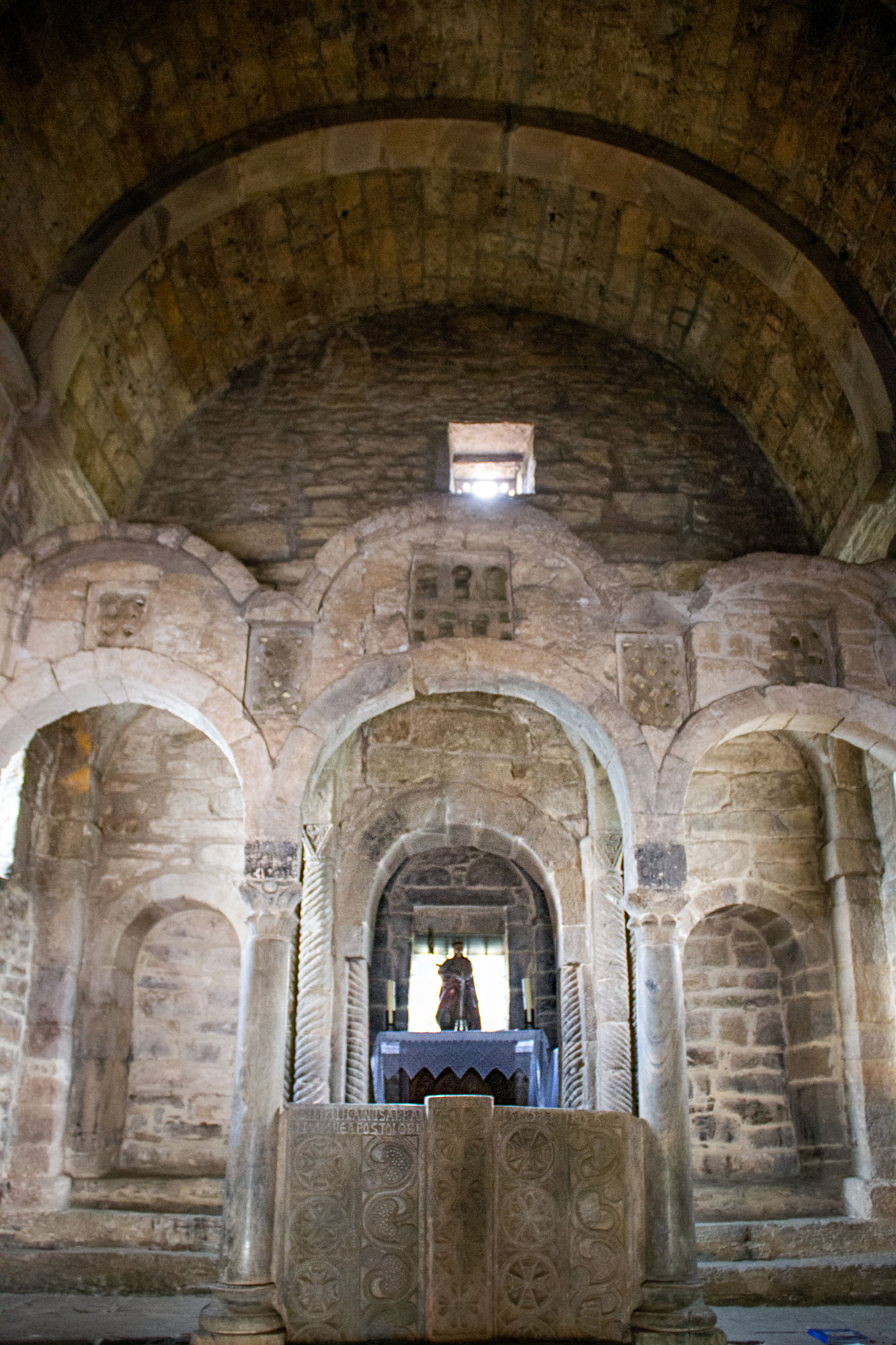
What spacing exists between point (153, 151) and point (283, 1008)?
4854 mm

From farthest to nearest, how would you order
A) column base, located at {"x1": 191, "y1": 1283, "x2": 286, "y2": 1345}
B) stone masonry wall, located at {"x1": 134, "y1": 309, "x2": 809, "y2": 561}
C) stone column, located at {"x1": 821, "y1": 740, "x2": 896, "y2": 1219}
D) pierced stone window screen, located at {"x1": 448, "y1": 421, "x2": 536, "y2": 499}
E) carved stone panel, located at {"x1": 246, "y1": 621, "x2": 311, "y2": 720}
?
pierced stone window screen, located at {"x1": 448, "y1": 421, "x2": 536, "y2": 499}
stone masonry wall, located at {"x1": 134, "y1": 309, "x2": 809, "y2": 561}
stone column, located at {"x1": 821, "y1": 740, "x2": 896, "y2": 1219}
carved stone panel, located at {"x1": 246, "y1": 621, "x2": 311, "y2": 720}
column base, located at {"x1": 191, "y1": 1283, "x2": 286, "y2": 1345}

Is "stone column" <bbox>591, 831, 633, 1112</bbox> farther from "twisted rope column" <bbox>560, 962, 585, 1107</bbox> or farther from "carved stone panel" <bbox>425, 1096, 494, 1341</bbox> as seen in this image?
"carved stone panel" <bbox>425, 1096, 494, 1341</bbox>

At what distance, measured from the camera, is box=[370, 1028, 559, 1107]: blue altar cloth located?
23.0 feet

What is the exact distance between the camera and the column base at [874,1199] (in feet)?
20.1

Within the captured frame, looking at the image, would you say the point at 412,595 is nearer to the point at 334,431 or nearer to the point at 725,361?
the point at 334,431

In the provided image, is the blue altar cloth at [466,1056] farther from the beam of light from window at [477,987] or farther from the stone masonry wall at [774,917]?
the stone masonry wall at [774,917]

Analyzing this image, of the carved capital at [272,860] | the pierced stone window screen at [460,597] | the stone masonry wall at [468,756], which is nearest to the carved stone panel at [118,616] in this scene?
the carved capital at [272,860]

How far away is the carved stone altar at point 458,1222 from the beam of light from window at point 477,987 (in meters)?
2.85

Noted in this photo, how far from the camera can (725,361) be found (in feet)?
25.6

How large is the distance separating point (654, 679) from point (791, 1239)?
3058mm

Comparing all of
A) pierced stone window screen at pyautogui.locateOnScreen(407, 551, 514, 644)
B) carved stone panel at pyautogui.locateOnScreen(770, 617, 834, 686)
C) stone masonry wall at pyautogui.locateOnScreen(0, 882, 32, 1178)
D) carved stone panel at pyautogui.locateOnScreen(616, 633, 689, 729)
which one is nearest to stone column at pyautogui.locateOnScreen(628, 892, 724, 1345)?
carved stone panel at pyautogui.locateOnScreen(616, 633, 689, 729)

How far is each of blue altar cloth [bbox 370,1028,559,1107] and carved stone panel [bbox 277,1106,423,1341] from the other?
6.44 ft

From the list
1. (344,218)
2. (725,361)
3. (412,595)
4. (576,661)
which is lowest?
(576,661)

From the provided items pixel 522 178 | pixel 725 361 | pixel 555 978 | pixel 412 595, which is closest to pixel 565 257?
pixel 522 178
